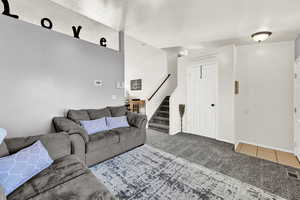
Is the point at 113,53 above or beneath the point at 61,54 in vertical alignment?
above

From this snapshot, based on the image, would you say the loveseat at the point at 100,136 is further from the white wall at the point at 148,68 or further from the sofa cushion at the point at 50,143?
the white wall at the point at 148,68

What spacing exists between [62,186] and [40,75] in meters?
2.14

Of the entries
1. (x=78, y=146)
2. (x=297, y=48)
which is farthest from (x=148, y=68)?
(x=78, y=146)

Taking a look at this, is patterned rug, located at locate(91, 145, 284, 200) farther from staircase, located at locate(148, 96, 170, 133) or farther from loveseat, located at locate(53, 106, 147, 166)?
staircase, located at locate(148, 96, 170, 133)

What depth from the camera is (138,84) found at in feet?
23.0

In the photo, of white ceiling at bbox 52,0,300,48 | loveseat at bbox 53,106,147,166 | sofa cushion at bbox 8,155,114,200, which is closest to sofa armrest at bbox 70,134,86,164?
loveseat at bbox 53,106,147,166

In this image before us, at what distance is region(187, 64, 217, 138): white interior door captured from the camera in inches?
145

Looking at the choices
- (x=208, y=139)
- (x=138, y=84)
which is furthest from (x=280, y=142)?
(x=138, y=84)

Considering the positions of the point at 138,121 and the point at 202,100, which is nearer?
the point at 138,121

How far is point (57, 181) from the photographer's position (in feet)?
4.03

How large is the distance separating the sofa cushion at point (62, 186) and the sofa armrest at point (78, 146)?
0.51 meters

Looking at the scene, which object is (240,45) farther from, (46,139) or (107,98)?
(46,139)

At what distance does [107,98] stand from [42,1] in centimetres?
227

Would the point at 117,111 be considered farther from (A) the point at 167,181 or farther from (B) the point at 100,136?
(A) the point at 167,181
